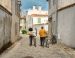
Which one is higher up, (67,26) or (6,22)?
(6,22)

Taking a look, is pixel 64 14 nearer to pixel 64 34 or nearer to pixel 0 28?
pixel 64 34

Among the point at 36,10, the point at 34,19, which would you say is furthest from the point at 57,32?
the point at 36,10

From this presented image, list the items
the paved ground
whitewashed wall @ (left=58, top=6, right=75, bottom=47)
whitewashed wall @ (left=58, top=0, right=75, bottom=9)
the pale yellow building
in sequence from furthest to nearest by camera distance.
Answer: whitewashed wall @ (left=58, top=0, right=75, bottom=9) → whitewashed wall @ (left=58, top=6, right=75, bottom=47) → the pale yellow building → the paved ground

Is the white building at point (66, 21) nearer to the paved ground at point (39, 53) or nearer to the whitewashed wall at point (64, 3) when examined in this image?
the whitewashed wall at point (64, 3)

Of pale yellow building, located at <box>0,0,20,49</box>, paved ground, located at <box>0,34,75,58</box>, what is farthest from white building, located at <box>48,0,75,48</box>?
pale yellow building, located at <box>0,0,20,49</box>

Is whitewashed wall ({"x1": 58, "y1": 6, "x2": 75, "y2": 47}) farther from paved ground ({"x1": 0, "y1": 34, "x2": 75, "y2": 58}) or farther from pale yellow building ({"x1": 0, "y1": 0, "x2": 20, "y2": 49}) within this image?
pale yellow building ({"x1": 0, "y1": 0, "x2": 20, "y2": 49})

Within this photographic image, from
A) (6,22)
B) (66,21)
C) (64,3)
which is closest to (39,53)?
(66,21)

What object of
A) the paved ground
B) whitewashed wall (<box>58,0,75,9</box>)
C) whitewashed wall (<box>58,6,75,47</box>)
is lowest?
the paved ground

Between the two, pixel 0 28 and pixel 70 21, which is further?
pixel 70 21

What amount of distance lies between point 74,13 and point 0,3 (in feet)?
19.7

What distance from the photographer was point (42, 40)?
2345 cm

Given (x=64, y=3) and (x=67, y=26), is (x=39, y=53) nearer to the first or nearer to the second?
(x=67, y=26)

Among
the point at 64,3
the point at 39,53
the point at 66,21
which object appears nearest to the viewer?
the point at 39,53

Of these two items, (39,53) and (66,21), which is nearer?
(39,53)
